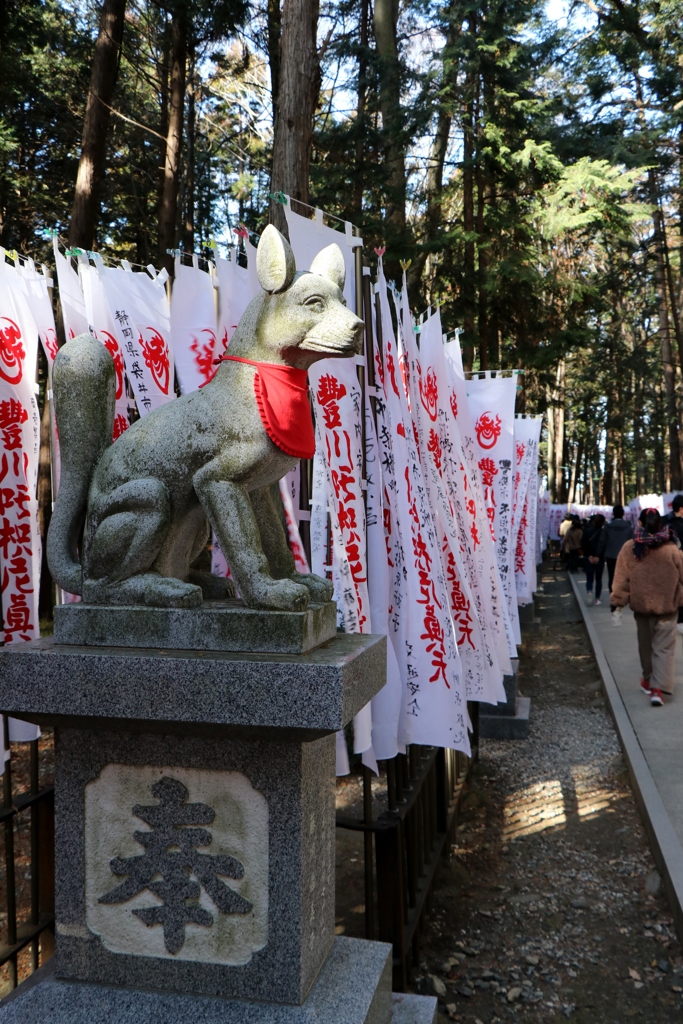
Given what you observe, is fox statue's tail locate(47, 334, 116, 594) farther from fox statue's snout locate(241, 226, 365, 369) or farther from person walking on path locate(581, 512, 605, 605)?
person walking on path locate(581, 512, 605, 605)

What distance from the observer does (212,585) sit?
10.1 feet

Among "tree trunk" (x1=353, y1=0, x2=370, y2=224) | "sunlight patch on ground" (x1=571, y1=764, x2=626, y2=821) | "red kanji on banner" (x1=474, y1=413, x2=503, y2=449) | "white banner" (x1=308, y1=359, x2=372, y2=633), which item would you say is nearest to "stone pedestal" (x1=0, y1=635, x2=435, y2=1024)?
"white banner" (x1=308, y1=359, x2=372, y2=633)

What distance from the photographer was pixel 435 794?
5625 millimetres

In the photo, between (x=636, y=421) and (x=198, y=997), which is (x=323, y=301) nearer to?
(x=198, y=997)

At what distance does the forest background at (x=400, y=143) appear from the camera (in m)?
12.4

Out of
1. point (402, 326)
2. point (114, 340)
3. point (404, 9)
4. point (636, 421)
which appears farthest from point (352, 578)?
point (636, 421)

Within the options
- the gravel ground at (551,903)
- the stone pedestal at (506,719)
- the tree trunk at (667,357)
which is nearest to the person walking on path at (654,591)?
the gravel ground at (551,903)

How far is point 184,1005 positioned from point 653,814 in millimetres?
4556

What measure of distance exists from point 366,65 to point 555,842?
13648mm

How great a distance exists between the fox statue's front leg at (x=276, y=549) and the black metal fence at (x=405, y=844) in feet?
4.50

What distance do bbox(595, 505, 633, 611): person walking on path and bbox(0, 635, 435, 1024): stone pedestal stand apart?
14.5m

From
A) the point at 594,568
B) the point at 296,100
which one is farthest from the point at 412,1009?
the point at 594,568

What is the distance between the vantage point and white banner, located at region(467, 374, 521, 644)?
827 cm

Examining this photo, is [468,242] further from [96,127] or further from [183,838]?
[183,838]
